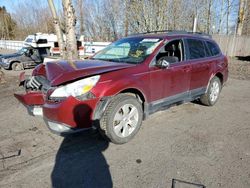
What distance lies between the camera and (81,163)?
3096 millimetres

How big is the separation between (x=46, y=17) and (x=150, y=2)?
32025mm

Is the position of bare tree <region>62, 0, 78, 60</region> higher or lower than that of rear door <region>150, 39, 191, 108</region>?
higher

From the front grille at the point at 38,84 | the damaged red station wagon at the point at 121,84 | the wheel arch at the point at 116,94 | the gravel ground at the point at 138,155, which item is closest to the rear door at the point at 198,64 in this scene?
the damaged red station wagon at the point at 121,84

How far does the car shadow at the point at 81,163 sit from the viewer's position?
8.93ft

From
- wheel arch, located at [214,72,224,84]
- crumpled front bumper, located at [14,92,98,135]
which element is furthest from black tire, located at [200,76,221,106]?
crumpled front bumper, located at [14,92,98,135]

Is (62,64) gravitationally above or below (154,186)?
above

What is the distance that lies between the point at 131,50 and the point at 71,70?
142 cm

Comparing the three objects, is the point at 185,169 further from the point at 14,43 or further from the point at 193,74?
the point at 14,43

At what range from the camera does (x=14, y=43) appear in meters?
34.8

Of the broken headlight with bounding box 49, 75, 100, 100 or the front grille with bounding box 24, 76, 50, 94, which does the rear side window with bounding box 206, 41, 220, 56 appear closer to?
the broken headlight with bounding box 49, 75, 100, 100

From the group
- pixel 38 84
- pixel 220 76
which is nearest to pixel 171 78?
pixel 220 76

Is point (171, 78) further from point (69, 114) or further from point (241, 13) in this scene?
point (241, 13)

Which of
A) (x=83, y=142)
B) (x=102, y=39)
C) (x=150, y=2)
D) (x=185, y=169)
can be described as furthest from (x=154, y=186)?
(x=102, y=39)

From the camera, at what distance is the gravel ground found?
2770 millimetres
